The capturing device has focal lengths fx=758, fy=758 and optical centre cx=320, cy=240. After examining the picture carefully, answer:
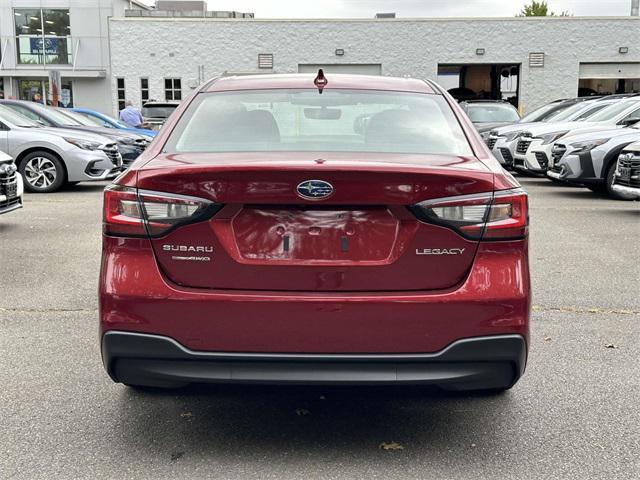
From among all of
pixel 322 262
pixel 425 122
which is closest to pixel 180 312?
pixel 322 262

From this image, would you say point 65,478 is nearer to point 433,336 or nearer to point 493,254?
point 433,336

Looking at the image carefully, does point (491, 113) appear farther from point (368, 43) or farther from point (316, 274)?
point (316, 274)

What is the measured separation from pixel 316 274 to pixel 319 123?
1.09 m

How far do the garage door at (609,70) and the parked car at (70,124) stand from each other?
22769 millimetres

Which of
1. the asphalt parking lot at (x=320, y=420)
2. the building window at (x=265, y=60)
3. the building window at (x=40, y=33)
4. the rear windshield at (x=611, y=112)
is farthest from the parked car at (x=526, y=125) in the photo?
the building window at (x=40, y=33)

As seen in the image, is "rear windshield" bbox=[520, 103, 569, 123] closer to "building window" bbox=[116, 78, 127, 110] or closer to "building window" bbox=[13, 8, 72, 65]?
"building window" bbox=[116, 78, 127, 110]

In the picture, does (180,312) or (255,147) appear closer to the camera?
(180,312)

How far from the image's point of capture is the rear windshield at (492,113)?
19.9m

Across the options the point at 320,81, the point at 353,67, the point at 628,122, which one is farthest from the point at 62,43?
the point at 320,81

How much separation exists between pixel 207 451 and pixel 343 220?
120 cm

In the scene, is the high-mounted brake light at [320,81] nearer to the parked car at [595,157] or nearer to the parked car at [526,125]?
the parked car at [595,157]

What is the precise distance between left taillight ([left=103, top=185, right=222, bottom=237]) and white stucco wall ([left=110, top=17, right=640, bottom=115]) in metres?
29.5

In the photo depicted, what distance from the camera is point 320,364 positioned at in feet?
9.73

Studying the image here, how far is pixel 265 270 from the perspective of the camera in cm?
295
